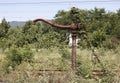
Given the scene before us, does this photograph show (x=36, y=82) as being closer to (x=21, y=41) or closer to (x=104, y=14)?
(x=21, y=41)

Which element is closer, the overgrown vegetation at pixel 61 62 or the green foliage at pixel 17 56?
the overgrown vegetation at pixel 61 62

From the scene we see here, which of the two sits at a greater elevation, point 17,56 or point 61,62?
point 61,62

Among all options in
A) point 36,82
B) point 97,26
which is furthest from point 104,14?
point 36,82

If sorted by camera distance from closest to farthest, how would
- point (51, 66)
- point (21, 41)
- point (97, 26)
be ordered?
point (51, 66) < point (21, 41) < point (97, 26)

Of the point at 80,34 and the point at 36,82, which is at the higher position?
the point at 80,34

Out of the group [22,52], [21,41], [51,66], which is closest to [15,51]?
[22,52]

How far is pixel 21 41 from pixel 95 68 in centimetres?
1643

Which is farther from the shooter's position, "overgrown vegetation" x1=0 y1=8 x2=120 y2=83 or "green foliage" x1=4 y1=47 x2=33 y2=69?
"green foliage" x1=4 y1=47 x2=33 y2=69

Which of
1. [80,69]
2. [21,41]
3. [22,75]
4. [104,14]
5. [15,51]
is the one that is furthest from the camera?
[104,14]

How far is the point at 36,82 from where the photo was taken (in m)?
7.69

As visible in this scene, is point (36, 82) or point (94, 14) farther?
point (94, 14)

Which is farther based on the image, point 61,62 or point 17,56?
point 17,56

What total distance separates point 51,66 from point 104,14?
173ft

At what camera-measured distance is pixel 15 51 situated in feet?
52.6
